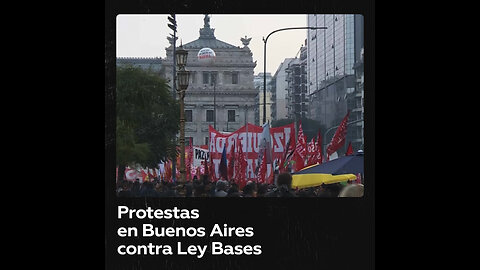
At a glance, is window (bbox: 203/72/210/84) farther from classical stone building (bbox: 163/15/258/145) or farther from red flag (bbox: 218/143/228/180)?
red flag (bbox: 218/143/228/180)

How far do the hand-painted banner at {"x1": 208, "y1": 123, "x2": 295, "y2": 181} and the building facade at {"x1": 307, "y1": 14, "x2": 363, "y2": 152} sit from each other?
1.10ft

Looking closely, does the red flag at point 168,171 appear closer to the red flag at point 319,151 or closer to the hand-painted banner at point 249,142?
the hand-painted banner at point 249,142

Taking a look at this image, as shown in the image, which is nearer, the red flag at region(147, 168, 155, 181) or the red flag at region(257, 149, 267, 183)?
the red flag at region(147, 168, 155, 181)

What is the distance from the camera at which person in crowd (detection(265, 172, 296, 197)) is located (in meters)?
16.7

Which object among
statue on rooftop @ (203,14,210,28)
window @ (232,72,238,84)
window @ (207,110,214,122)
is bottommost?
window @ (207,110,214,122)

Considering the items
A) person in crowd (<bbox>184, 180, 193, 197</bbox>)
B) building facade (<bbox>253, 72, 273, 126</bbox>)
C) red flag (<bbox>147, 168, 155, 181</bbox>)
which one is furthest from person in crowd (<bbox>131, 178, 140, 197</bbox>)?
building facade (<bbox>253, 72, 273, 126</bbox>)

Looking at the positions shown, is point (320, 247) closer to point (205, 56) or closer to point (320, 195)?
point (320, 195)

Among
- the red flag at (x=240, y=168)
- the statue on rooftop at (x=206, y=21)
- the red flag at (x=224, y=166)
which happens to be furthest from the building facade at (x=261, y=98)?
the statue on rooftop at (x=206, y=21)

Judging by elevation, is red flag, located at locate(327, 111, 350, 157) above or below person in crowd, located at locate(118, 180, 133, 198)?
above

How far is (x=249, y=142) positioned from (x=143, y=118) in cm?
103

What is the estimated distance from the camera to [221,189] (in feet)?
55.3

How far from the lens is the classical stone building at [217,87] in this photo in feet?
54.9

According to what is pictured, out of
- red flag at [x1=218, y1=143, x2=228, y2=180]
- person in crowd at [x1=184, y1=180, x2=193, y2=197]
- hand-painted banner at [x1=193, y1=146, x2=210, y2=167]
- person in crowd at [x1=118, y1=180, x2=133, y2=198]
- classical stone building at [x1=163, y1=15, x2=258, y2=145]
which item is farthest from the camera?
hand-painted banner at [x1=193, y1=146, x2=210, y2=167]
